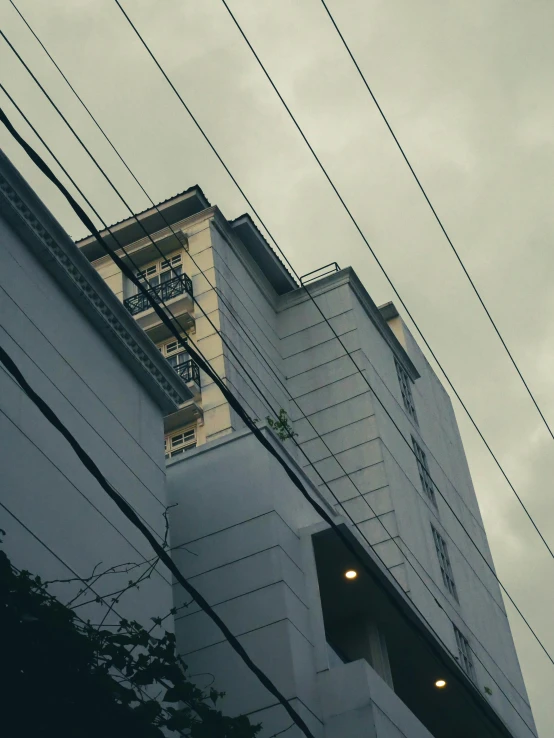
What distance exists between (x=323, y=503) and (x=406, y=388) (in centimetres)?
2064

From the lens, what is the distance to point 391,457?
37188 mm

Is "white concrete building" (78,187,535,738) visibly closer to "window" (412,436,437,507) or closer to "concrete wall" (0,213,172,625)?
"window" (412,436,437,507)

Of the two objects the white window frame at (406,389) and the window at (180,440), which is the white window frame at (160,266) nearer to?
the window at (180,440)

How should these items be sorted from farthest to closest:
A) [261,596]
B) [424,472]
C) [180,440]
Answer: [424,472], [180,440], [261,596]

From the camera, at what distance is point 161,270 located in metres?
43.0

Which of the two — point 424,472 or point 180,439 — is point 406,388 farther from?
point 180,439

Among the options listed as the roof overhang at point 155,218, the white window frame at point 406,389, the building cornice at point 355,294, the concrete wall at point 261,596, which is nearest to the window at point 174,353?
the roof overhang at point 155,218

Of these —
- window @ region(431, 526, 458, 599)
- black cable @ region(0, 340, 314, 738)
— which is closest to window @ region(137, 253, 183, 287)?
window @ region(431, 526, 458, 599)

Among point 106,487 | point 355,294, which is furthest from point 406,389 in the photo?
point 106,487

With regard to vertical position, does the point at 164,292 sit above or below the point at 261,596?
above

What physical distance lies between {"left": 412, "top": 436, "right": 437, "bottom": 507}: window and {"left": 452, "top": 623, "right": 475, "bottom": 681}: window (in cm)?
615

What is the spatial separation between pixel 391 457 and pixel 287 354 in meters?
7.26

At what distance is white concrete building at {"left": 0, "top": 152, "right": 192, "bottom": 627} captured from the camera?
52.5 feet

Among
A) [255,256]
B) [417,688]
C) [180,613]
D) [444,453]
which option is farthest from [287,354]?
[180,613]
